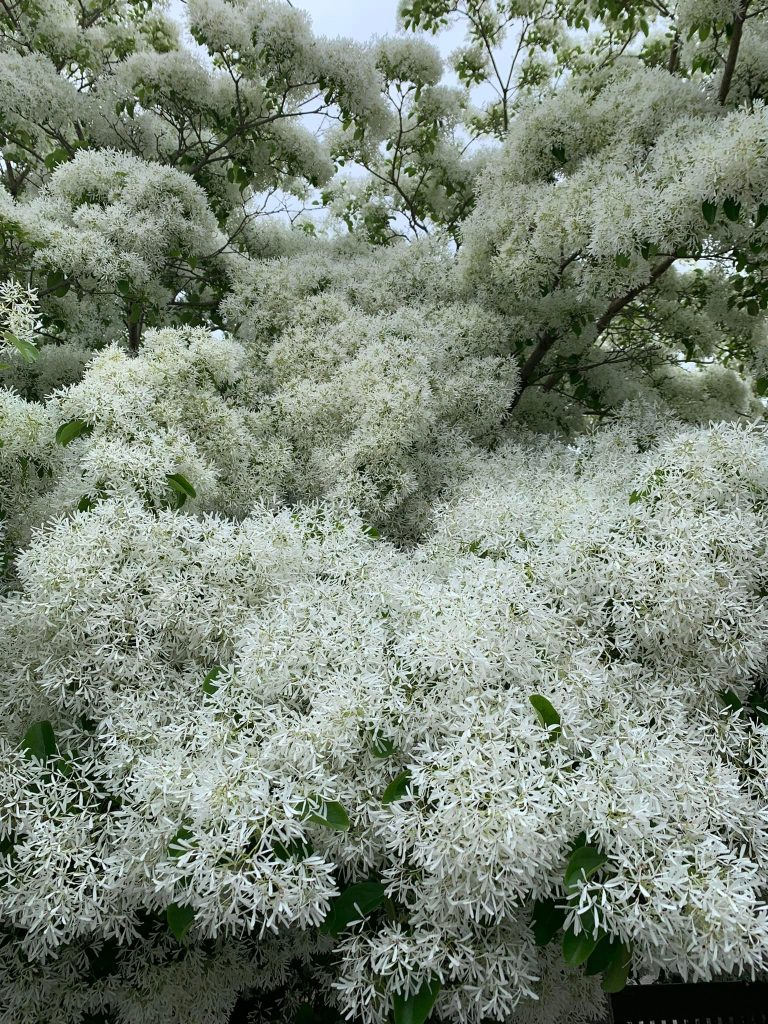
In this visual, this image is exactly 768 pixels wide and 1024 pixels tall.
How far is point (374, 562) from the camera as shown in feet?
9.21

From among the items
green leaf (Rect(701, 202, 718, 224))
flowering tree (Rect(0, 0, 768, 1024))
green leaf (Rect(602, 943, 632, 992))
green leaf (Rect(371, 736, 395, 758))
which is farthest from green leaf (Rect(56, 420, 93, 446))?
green leaf (Rect(701, 202, 718, 224))

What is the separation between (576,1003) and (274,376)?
10.7 ft

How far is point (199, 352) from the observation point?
3576mm

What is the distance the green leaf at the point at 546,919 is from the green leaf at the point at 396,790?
0.43 metres

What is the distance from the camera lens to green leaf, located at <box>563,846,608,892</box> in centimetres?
174

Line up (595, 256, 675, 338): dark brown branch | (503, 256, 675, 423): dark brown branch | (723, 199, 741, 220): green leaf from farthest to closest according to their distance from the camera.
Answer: (503, 256, 675, 423): dark brown branch
(595, 256, 675, 338): dark brown branch
(723, 199, 741, 220): green leaf

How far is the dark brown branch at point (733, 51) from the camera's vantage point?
3.48 metres

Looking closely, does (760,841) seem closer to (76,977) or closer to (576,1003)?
(576,1003)

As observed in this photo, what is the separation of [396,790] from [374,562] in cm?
102

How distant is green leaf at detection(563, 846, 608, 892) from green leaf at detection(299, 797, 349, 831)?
54 cm

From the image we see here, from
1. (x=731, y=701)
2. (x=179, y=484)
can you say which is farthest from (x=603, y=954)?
(x=179, y=484)

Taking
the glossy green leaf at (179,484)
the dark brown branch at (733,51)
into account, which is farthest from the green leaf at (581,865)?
the dark brown branch at (733,51)

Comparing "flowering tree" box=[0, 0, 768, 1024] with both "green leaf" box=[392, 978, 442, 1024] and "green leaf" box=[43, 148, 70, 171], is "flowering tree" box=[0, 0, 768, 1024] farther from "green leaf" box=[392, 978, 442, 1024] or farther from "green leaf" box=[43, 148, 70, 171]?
"green leaf" box=[43, 148, 70, 171]

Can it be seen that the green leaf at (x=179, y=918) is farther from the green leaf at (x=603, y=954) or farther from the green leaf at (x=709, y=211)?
the green leaf at (x=709, y=211)
